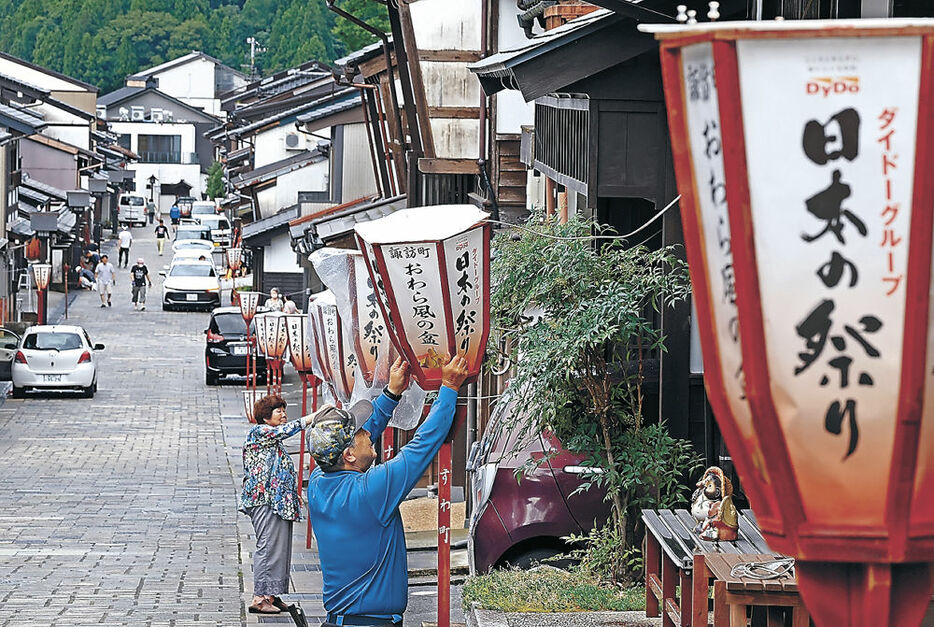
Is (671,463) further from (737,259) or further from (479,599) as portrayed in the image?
(737,259)

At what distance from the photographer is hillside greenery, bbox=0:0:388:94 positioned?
13450 centimetres

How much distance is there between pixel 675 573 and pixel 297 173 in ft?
133

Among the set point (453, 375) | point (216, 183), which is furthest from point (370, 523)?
point (216, 183)

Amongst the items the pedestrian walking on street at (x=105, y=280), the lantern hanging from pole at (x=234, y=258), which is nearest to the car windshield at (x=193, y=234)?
the lantern hanging from pole at (x=234, y=258)

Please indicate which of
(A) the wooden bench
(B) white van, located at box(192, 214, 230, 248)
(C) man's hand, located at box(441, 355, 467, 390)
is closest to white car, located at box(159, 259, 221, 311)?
(B) white van, located at box(192, 214, 230, 248)

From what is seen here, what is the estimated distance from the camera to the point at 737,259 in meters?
3.42

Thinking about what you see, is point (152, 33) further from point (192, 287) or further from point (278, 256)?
point (278, 256)

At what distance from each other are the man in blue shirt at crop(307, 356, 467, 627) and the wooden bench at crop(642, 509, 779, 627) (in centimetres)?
159

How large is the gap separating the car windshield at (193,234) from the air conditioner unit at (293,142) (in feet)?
88.7

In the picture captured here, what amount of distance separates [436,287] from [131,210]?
312 ft

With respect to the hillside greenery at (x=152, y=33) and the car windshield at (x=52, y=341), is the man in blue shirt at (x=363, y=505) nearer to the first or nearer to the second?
the car windshield at (x=52, y=341)

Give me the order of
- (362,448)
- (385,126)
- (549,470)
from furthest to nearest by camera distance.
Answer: (385,126) → (549,470) → (362,448)

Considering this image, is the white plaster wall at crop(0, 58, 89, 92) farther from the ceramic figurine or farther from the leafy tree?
the ceramic figurine

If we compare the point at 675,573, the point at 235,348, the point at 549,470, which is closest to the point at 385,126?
the point at 235,348
